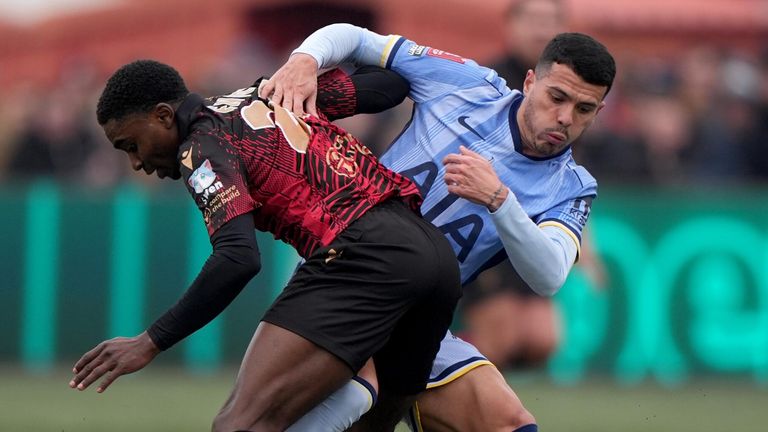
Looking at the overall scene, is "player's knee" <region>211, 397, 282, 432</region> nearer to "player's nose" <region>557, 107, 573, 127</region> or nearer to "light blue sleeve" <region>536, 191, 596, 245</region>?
"light blue sleeve" <region>536, 191, 596, 245</region>

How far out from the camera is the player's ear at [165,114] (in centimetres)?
531

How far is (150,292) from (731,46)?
750cm

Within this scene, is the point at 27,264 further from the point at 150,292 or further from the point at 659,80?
the point at 659,80

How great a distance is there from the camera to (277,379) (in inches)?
201

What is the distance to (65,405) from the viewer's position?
→ 1034cm

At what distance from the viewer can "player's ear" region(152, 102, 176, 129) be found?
531 centimetres

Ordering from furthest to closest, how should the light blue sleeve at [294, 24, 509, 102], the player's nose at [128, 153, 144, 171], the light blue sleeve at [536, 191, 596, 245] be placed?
1. the light blue sleeve at [294, 24, 509, 102]
2. the light blue sleeve at [536, 191, 596, 245]
3. the player's nose at [128, 153, 144, 171]

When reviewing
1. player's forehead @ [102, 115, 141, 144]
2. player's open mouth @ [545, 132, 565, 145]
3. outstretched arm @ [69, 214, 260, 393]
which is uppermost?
player's forehead @ [102, 115, 141, 144]

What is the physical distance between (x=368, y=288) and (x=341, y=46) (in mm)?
1277

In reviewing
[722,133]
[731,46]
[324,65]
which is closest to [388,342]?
[324,65]

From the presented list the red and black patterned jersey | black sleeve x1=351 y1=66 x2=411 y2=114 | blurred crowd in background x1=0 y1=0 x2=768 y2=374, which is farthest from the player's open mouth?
blurred crowd in background x1=0 y1=0 x2=768 y2=374

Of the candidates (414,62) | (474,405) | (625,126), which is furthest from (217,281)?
(625,126)

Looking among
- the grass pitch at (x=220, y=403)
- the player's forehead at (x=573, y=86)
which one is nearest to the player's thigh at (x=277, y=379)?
the player's forehead at (x=573, y=86)

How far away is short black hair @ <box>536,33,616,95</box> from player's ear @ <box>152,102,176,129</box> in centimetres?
162
